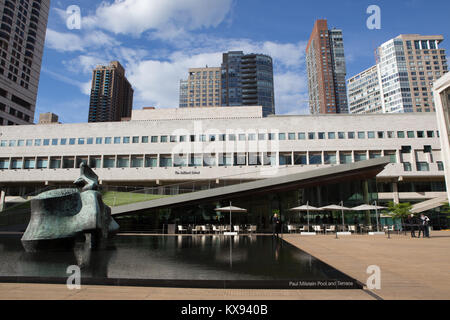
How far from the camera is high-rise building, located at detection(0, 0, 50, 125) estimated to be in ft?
238

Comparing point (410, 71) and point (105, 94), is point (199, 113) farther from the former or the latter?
point (105, 94)

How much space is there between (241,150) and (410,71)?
11733 centimetres

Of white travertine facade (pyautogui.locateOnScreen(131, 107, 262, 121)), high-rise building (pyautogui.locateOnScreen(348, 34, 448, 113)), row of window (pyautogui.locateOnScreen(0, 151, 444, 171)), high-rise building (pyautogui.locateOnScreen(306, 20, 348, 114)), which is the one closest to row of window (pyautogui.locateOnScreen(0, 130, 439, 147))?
row of window (pyautogui.locateOnScreen(0, 151, 444, 171))

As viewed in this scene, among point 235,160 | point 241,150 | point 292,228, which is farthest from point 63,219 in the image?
point 241,150

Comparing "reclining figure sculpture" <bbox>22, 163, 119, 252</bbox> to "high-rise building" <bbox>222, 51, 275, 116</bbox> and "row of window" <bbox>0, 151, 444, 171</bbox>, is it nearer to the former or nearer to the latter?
"row of window" <bbox>0, 151, 444, 171</bbox>

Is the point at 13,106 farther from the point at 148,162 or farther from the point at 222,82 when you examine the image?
the point at 222,82

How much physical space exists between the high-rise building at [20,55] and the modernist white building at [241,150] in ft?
132

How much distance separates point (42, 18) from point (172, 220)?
9157cm

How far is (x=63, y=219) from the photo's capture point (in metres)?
11.8

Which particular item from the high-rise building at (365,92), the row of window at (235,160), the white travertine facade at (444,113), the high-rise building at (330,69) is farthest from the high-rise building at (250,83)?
the white travertine facade at (444,113)

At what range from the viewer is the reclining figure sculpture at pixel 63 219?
11242 millimetres

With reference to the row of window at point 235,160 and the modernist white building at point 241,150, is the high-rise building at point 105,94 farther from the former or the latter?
the row of window at point 235,160
